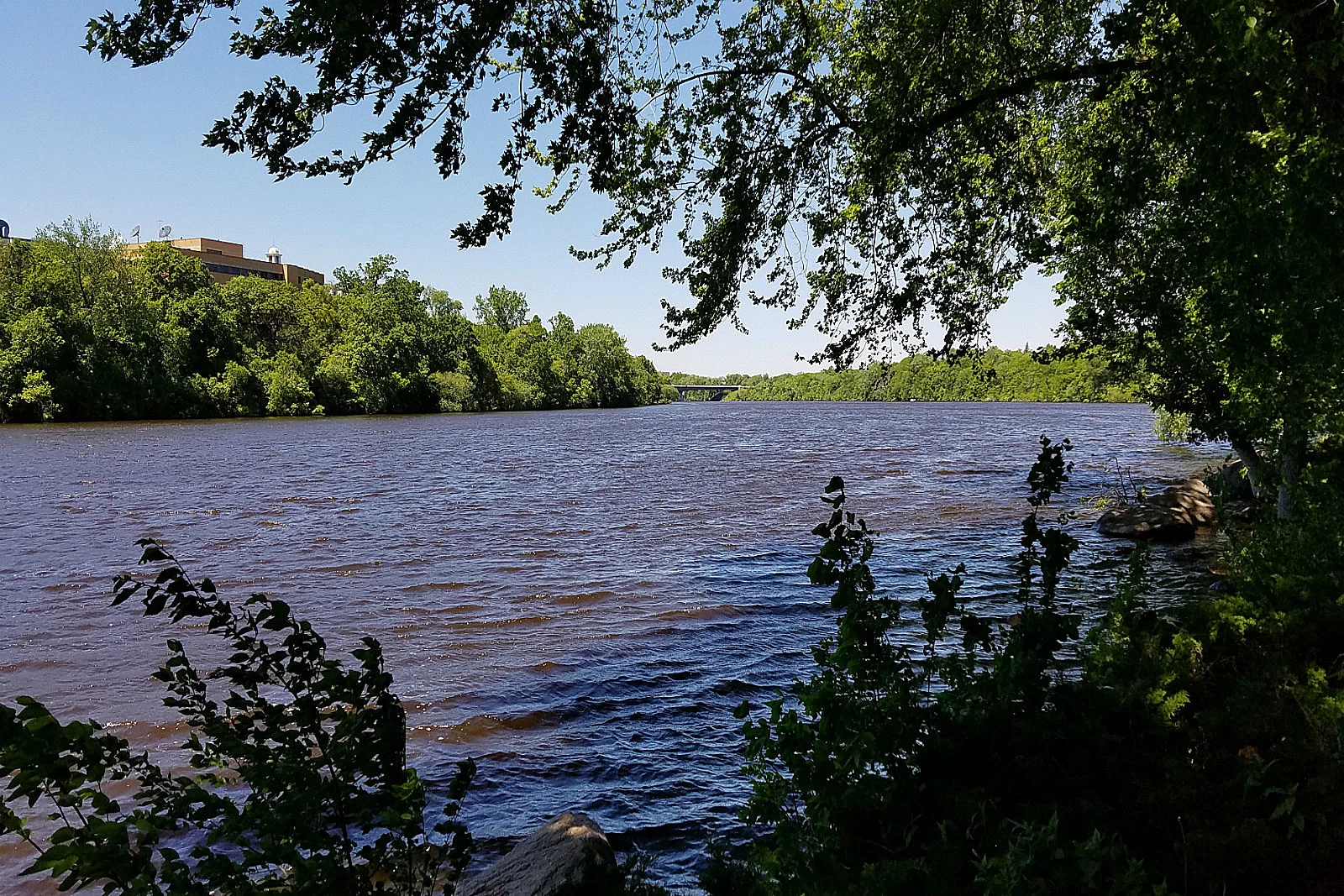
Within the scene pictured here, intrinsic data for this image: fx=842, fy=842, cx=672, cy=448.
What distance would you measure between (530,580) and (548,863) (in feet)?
35.6

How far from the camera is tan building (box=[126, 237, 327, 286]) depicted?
136 m

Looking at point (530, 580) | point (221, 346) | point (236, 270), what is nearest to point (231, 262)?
point (236, 270)

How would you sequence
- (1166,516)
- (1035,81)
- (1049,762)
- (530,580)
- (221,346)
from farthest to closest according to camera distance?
(221,346)
(1166,516)
(530,580)
(1035,81)
(1049,762)

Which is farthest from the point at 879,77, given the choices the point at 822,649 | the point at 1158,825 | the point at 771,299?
the point at 1158,825

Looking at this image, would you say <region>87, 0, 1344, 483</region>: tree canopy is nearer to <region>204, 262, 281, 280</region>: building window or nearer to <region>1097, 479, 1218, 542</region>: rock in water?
<region>1097, 479, 1218, 542</region>: rock in water

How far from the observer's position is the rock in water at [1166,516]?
60.6ft

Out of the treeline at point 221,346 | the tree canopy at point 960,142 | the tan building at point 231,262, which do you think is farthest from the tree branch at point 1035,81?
the tan building at point 231,262

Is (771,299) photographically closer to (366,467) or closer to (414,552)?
(414,552)

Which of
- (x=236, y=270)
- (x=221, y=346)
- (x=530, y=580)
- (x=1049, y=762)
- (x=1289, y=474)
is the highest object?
(x=236, y=270)

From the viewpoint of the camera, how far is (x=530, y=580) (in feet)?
51.2

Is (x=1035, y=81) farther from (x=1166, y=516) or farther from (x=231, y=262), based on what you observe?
(x=231, y=262)

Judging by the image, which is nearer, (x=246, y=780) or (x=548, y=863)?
(x=246, y=780)

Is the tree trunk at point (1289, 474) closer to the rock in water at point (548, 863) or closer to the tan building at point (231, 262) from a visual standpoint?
the rock in water at point (548, 863)

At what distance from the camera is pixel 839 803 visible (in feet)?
14.1
